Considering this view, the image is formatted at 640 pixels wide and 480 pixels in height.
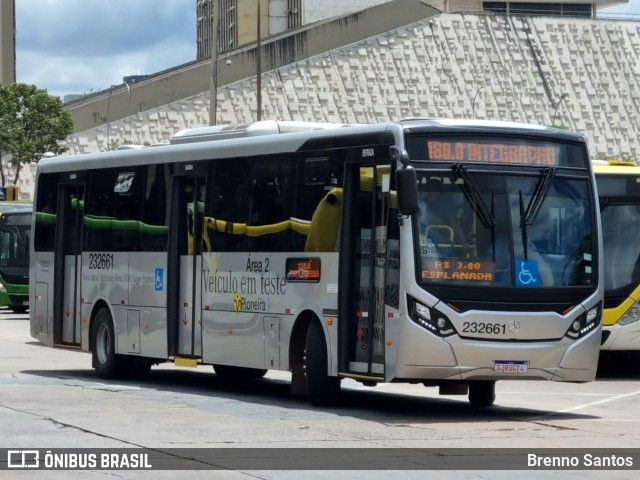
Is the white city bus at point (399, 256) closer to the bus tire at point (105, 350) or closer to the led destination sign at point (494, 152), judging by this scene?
the led destination sign at point (494, 152)

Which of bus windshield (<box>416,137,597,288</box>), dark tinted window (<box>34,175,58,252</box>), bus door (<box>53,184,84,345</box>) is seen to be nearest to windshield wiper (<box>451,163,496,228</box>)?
bus windshield (<box>416,137,597,288</box>)

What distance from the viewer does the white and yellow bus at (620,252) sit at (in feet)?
68.5

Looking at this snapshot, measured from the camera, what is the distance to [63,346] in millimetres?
20141

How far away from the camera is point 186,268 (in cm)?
1736

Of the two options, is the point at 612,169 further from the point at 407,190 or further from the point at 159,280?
the point at 407,190

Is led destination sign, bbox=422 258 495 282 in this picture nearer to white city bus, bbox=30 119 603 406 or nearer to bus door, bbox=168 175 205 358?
white city bus, bbox=30 119 603 406

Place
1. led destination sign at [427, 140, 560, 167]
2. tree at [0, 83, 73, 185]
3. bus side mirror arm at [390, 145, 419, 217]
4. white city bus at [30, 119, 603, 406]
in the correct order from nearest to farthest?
1. bus side mirror arm at [390, 145, 419, 217]
2. white city bus at [30, 119, 603, 406]
3. led destination sign at [427, 140, 560, 167]
4. tree at [0, 83, 73, 185]

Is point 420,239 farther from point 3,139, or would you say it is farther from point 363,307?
point 3,139

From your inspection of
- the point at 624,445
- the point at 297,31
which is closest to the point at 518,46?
the point at 297,31

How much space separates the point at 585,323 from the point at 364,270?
2.21 metres

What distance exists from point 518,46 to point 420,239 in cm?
10358

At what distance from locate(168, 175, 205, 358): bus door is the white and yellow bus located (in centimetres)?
657

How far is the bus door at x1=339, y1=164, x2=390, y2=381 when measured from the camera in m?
14.0

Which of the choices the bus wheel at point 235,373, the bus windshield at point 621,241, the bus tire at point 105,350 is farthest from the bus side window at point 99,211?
the bus windshield at point 621,241
